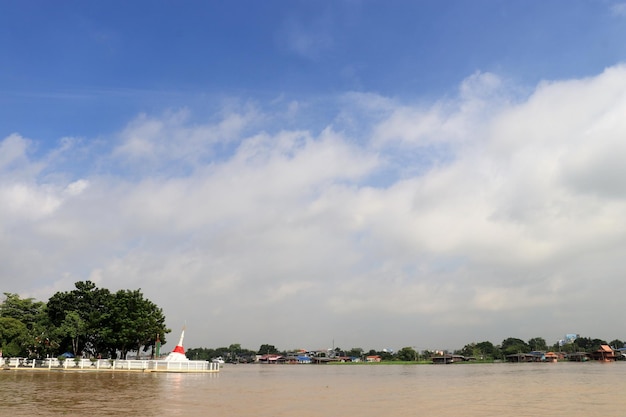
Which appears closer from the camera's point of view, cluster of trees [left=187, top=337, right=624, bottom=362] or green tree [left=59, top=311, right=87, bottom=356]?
green tree [left=59, top=311, right=87, bottom=356]

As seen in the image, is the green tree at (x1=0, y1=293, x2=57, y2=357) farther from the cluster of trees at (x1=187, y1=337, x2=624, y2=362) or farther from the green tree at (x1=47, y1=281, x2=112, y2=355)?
the cluster of trees at (x1=187, y1=337, x2=624, y2=362)

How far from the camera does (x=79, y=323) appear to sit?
5288 centimetres

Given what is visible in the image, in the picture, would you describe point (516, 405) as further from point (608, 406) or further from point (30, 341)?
point (30, 341)

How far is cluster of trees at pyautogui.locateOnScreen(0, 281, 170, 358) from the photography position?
5159 cm

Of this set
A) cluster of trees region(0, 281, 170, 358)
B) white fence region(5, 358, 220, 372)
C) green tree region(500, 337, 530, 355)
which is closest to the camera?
white fence region(5, 358, 220, 372)

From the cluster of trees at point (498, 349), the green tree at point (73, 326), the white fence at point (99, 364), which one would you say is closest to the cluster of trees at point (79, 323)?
the green tree at point (73, 326)

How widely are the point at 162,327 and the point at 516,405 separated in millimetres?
47098

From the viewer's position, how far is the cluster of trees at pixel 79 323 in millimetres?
51594

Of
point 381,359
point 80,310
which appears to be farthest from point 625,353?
point 80,310

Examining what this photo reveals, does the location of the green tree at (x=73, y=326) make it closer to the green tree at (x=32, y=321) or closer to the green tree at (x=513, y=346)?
the green tree at (x=32, y=321)

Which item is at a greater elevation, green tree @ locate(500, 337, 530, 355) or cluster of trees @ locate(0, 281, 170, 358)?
cluster of trees @ locate(0, 281, 170, 358)

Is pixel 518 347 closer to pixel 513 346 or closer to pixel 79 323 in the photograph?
pixel 513 346

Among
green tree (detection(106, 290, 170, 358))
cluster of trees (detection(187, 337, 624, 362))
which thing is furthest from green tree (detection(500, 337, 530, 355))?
green tree (detection(106, 290, 170, 358))

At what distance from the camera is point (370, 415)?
62.6 feet
